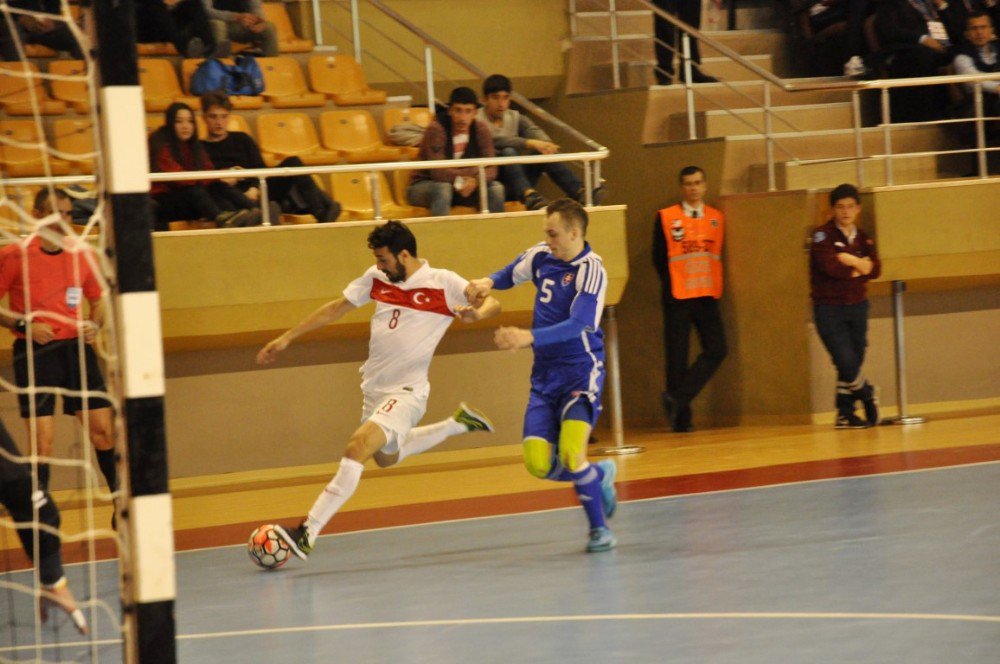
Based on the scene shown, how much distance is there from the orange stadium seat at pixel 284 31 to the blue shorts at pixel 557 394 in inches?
266

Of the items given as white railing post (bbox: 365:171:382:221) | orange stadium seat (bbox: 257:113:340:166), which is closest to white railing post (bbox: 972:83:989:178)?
white railing post (bbox: 365:171:382:221)

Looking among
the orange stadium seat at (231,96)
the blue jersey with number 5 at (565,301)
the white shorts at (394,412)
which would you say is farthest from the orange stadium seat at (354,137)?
the blue jersey with number 5 at (565,301)

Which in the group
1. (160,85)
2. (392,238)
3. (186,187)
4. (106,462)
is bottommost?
(106,462)

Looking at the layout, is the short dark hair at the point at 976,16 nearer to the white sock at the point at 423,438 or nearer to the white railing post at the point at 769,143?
the white railing post at the point at 769,143

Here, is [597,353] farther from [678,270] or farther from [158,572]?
[678,270]

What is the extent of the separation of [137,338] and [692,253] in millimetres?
8918

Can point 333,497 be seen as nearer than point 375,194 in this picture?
Yes

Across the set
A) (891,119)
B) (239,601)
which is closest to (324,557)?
(239,601)

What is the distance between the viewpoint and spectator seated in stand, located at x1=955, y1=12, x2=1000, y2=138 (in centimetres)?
1334

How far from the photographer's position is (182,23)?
12.5m

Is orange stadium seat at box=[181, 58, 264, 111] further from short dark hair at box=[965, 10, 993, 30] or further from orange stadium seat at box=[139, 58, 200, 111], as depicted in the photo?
short dark hair at box=[965, 10, 993, 30]

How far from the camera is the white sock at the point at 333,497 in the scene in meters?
7.50

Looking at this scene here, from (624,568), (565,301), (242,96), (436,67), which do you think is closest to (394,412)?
(565,301)

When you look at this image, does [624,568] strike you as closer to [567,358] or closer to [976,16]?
[567,358]
